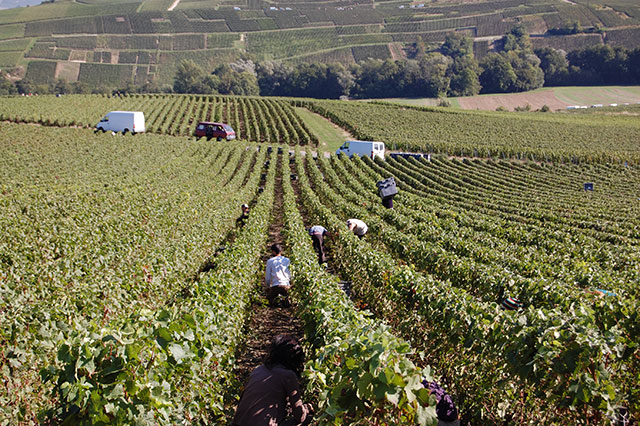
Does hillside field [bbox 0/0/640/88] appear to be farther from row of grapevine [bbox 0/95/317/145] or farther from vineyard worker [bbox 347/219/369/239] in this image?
vineyard worker [bbox 347/219/369/239]

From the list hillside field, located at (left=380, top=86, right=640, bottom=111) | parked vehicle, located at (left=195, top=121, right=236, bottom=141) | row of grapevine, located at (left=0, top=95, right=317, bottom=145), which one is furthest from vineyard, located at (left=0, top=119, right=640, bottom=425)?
hillside field, located at (left=380, top=86, right=640, bottom=111)

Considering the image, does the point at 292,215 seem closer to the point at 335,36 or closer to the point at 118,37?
the point at 335,36

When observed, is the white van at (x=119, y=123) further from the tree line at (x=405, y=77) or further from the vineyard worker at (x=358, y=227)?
the tree line at (x=405, y=77)

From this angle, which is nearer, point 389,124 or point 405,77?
point 389,124

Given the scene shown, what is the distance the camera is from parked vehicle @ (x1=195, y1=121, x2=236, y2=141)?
1893 inches

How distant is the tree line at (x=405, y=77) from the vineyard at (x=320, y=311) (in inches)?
3401

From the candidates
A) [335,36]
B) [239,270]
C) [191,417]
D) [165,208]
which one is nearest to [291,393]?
[191,417]

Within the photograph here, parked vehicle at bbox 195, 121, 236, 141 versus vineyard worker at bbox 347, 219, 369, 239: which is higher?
vineyard worker at bbox 347, 219, 369, 239

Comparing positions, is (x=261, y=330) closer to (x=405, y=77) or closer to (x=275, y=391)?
(x=275, y=391)

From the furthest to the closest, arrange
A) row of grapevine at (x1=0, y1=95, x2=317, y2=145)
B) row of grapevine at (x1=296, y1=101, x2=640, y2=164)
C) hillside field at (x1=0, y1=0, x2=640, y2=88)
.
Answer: hillside field at (x1=0, y1=0, x2=640, y2=88) → row of grapevine at (x1=0, y1=95, x2=317, y2=145) → row of grapevine at (x1=296, y1=101, x2=640, y2=164)

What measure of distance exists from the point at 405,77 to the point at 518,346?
10600 cm

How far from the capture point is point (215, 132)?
48500 millimetres

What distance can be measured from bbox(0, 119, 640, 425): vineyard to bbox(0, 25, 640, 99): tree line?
86373 millimetres

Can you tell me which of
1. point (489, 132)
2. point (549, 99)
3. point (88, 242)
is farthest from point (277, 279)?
point (549, 99)
